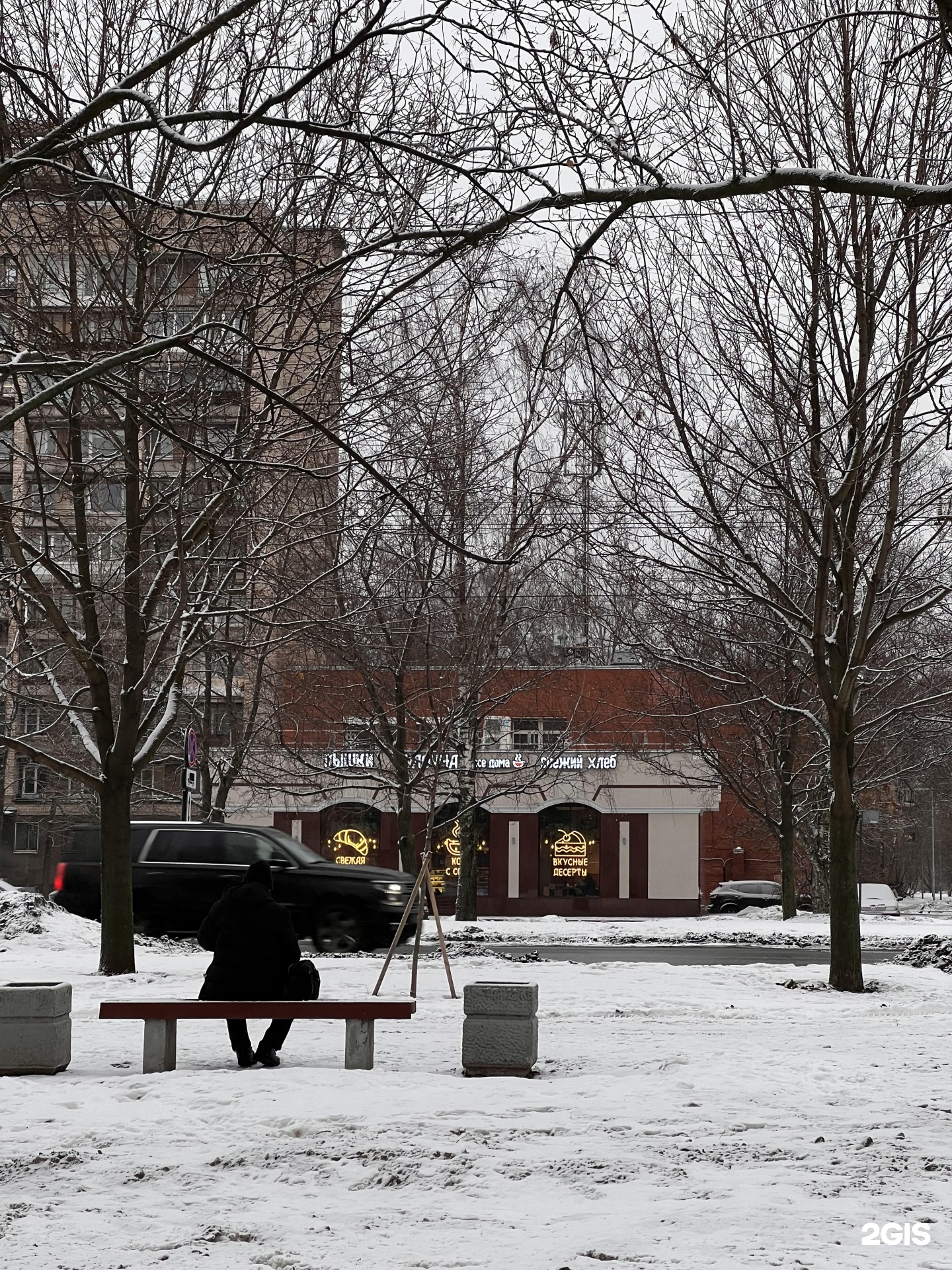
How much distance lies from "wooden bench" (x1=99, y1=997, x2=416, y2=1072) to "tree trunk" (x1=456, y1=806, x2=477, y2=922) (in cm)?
1760

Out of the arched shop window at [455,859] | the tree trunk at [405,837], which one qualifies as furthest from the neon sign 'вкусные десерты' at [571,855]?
the tree trunk at [405,837]

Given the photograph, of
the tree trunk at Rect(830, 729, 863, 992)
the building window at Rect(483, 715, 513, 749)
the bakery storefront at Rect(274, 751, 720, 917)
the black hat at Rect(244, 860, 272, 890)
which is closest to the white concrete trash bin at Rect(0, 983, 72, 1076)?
the black hat at Rect(244, 860, 272, 890)

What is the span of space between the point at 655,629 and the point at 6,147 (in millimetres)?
14477

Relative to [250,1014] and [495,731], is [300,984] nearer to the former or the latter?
[250,1014]

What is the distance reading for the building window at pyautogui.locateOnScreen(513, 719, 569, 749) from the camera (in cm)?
→ 3272

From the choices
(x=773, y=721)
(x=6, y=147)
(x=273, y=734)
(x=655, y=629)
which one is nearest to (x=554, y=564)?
(x=655, y=629)

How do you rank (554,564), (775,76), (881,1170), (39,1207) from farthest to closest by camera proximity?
(554,564) → (775,76) → (881,1170) → (39,1207)

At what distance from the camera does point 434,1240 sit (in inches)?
214

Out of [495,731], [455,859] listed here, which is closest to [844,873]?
[495,731]

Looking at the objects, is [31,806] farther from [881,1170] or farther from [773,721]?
[881,1170]

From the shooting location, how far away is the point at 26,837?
5444 cm

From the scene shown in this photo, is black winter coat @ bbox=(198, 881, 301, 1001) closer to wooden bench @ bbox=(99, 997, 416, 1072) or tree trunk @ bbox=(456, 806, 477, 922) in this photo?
wooden bench @ bbox=(99, 997, 416, 1072)

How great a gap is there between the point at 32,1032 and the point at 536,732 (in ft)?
78.3

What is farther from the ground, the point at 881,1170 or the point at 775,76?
the point at 775,76
